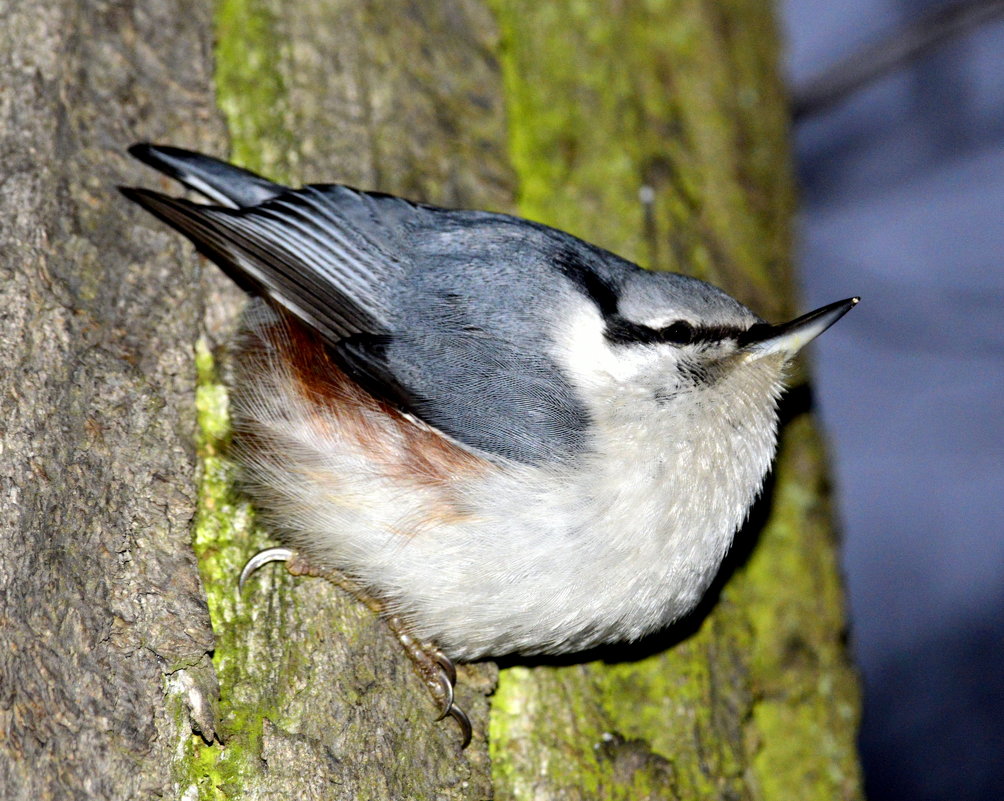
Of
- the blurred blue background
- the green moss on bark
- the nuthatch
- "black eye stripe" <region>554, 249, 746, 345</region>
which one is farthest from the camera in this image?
the blurred blue background

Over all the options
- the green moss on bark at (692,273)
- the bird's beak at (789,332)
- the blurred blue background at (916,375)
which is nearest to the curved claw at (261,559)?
the green moss on bark at (692,273)

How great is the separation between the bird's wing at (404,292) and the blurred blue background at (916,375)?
271cm

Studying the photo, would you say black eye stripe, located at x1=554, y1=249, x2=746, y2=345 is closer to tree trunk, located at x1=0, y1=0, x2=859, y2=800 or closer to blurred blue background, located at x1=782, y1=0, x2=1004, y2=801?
tree trunk, located at x1=0, y1=0, x2=859, y2=800

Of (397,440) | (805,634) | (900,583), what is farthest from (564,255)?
(900,583)

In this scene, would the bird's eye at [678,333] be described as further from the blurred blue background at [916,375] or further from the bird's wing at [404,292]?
the blurred blue background at [916,375]

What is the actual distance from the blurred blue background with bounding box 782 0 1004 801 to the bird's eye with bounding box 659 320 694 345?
264 centimetres

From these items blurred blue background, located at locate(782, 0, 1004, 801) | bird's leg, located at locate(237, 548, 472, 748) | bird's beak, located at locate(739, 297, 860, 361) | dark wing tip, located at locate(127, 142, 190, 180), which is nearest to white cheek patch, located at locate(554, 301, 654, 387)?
bird's beak, located at locate(739, 297, 860, 361)

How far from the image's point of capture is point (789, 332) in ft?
6.07

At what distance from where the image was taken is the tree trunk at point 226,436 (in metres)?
1.58

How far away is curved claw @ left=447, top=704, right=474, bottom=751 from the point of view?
1.84m

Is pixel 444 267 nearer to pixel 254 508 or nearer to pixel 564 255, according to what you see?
pixel 564 255

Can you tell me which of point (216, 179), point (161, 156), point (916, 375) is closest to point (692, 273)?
point (216, 179)

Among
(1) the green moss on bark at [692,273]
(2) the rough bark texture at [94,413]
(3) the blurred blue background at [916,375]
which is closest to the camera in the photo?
(2) the rough bark texture at [94,413]

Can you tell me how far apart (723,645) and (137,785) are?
4.09ft
